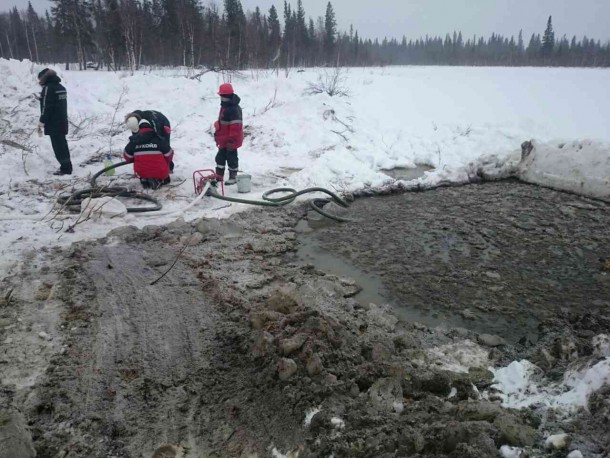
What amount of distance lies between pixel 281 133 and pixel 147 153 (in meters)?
4.76

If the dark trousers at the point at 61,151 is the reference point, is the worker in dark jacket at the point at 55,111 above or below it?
above

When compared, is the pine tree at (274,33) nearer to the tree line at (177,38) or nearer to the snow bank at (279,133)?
the tree line at (177,38)

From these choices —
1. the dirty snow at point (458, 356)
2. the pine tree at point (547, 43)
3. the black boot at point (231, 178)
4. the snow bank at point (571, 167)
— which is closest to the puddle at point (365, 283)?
the dirty snow at point (458, 356)

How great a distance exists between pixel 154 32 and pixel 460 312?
119ft

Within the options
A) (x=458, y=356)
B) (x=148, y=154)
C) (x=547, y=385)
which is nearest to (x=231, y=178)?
(x=148, y=154)

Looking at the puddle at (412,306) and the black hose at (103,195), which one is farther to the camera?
the black hose at (103,195)

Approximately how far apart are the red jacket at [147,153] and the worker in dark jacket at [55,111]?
5.11ft

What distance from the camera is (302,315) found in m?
3.32

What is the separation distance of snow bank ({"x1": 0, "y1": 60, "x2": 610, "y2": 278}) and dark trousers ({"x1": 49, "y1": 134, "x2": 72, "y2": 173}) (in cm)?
22

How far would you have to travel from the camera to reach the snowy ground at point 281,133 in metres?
6.23

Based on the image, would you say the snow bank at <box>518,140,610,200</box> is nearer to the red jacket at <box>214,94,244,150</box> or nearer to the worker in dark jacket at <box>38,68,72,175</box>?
the red jacket at <box>214,94,244,150</box>

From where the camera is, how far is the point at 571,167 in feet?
26.0

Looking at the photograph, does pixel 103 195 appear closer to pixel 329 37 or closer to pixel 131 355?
pixel 131 355

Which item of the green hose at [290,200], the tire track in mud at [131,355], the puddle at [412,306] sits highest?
the green hose at [290,200]
